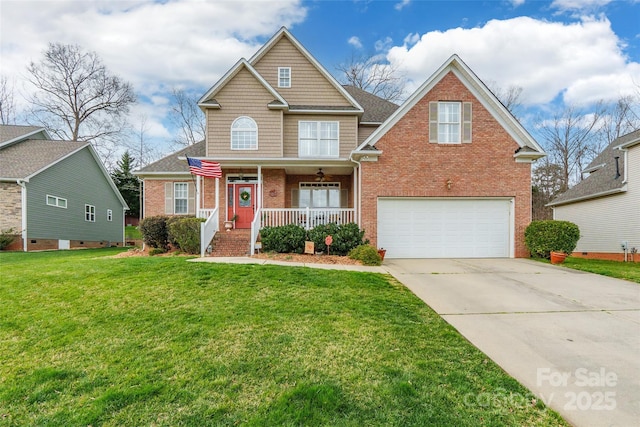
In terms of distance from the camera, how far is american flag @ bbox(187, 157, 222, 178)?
11695 mm

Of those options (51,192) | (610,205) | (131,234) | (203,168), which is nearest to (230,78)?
(203,168)

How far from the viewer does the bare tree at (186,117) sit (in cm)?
2872

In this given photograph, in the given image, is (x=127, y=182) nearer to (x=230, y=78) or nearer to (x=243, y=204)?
(x=230, y=78)

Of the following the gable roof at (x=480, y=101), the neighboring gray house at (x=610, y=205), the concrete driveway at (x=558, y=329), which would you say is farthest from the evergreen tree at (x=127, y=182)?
the neighboring gray house at (x=610, y=205)

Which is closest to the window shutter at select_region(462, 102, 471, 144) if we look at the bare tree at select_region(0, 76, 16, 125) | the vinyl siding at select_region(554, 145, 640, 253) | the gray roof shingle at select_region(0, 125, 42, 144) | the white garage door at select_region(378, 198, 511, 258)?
the white garage door at select_region(378, 198, 511, 258)

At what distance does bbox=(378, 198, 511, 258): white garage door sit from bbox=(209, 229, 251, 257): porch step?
17.9 feet

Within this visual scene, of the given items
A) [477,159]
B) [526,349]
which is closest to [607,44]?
[477,159]

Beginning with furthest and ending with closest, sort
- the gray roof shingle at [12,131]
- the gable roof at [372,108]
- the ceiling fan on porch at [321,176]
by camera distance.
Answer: the gray roof shingle at [12,131] → the gable roof at [372,108] → the ceiling fan on porch at [321,176]

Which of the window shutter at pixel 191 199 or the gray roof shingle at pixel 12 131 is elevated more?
the gray roof shingle at pixel 12 131

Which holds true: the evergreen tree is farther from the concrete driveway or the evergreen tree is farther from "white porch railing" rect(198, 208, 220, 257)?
the concrete driveway

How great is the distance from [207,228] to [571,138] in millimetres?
31743

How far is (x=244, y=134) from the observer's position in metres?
13.7

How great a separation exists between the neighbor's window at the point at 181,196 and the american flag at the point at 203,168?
592 cm

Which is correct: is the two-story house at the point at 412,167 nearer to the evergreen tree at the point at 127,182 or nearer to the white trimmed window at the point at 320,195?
the white trimmed window at the point at 320,195
